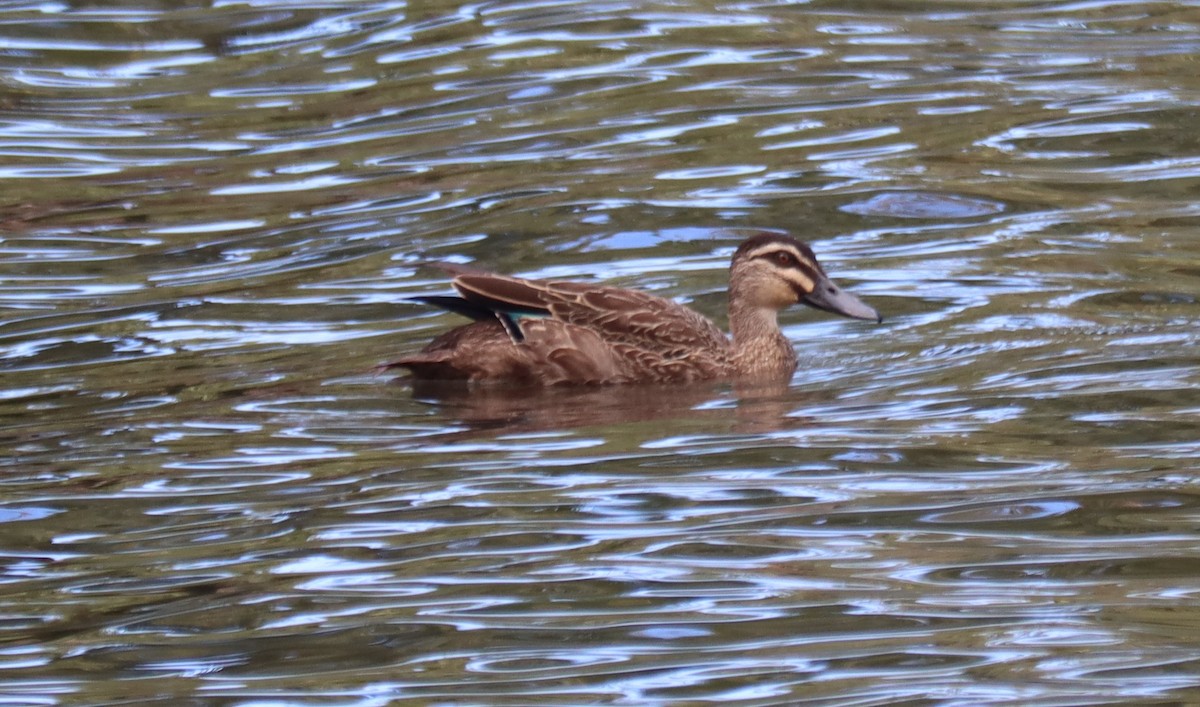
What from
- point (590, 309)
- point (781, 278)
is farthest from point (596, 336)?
point (781, 278)

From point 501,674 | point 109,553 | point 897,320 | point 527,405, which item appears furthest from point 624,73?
point 501,674

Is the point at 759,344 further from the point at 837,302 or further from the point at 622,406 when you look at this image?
the point at 622,406

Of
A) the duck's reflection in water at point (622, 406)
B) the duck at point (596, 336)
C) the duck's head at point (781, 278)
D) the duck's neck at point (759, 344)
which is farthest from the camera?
the duck's head at point (781, 278)

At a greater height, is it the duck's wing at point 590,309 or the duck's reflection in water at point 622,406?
the duck's wing at point 590,309

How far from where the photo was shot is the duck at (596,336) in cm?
1025

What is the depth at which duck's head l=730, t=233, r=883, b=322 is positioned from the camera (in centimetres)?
1074

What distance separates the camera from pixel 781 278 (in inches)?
427

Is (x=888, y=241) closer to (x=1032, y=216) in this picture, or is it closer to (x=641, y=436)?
(x=1032, y=216)

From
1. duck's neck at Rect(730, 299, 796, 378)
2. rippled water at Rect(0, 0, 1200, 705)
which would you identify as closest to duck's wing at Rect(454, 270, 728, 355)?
duck's neck at Rect(730, 299, 796, 378)

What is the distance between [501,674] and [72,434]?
370 cm

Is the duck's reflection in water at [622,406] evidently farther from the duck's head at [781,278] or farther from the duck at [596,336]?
the duck's head at [781,278]

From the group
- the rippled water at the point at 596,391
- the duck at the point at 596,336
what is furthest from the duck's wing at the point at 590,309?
the rippled water at the point at 596,391

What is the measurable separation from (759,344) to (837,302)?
0.41 meters

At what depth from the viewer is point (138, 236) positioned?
13758 millimetres
